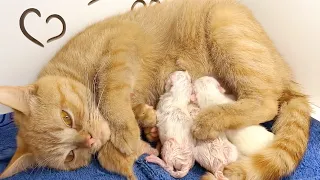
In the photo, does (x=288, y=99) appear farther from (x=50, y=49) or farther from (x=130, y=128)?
(x=50, y=49)

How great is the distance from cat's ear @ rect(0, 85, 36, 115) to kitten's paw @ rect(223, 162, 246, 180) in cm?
84

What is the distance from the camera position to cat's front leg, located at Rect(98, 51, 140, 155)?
1.75 m

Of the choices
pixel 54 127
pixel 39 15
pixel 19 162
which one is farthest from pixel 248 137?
pixel 39 15

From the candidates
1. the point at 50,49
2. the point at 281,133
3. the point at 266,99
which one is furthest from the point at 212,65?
the point at 50,49

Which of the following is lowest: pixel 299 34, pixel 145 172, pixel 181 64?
pixel 145 172

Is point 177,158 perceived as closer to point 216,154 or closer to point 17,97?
point 216,154

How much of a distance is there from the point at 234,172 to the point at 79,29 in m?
1.12

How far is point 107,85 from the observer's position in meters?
1.82

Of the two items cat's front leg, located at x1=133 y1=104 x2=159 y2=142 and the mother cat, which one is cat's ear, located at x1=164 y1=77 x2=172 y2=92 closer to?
the mother cat

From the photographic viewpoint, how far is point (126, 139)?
1749 mm

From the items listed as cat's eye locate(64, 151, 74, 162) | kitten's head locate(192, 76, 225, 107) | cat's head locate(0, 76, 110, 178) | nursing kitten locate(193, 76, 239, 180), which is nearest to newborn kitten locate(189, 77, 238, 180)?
nursing kitten locate(193, 76, 239, 180)

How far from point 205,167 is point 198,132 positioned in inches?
6.1

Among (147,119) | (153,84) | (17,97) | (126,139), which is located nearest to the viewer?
(17,97)

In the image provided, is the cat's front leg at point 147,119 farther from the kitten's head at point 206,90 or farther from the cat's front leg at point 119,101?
the kitten's head at point 206,90
